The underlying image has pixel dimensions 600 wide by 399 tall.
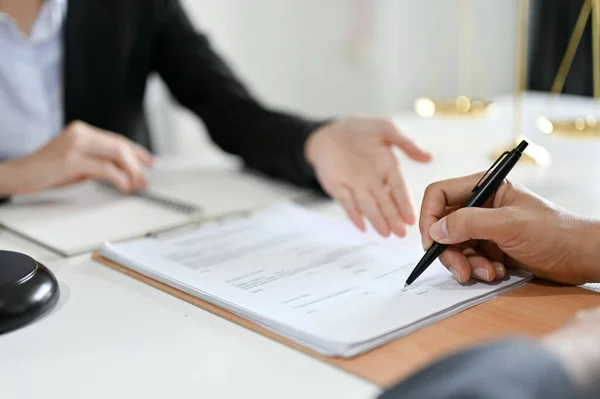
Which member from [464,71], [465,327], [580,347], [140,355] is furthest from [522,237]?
[464,71]

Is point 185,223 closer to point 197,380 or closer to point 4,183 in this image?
point 4,183

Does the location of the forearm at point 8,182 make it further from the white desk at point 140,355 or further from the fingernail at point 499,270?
the fingernail at point 499,270

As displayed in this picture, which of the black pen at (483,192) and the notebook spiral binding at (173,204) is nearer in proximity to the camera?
the black pen at (483,192)

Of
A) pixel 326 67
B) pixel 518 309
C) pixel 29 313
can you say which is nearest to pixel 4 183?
pixel 29 313

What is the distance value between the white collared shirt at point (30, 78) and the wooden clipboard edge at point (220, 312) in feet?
1.80

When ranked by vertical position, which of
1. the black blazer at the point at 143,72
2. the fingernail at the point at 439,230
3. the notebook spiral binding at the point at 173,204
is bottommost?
the notebook spiral binding at the point at 173,204

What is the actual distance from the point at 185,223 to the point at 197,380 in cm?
39

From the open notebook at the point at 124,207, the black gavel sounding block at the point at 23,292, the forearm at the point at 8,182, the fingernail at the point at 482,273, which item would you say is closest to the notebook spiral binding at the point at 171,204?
the open notebook at the point at 124,207

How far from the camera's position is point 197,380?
1.75ft

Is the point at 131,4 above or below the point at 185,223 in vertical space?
above

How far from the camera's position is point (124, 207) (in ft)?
3.22

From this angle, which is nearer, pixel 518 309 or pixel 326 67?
pixel 518 309

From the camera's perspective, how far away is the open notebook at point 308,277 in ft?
1.96

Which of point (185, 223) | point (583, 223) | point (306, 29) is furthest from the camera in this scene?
point (306, 29)
